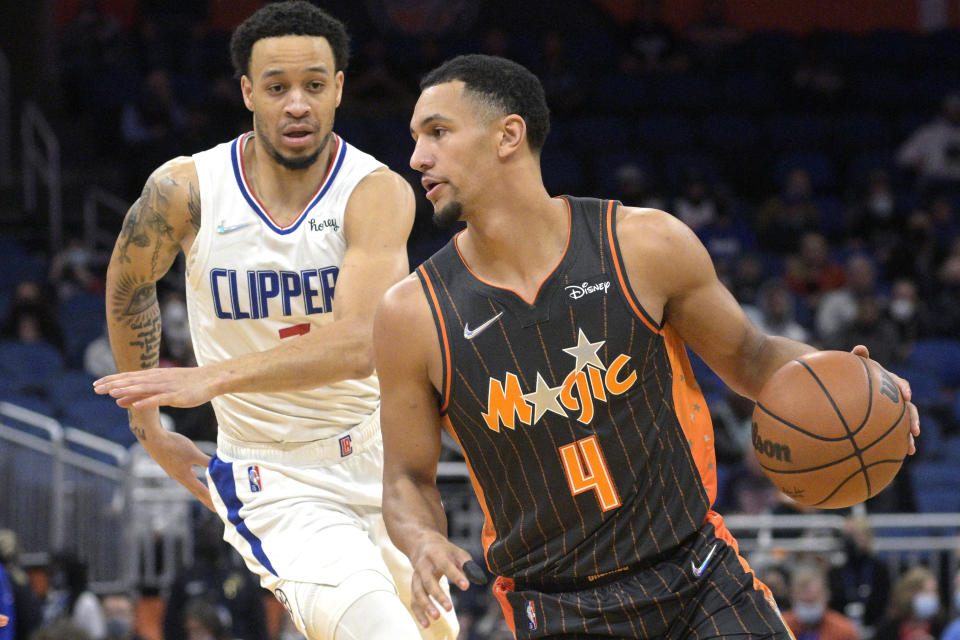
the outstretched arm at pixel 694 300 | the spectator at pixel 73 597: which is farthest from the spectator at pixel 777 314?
the outstretched arm at pixel 694 300

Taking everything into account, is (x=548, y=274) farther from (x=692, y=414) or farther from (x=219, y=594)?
(x=219, y=594)

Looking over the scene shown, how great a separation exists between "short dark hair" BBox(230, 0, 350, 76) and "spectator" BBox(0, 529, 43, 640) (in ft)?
14.5

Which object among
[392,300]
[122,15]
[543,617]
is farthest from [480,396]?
[122,15]

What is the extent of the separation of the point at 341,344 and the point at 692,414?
1094 millimetres

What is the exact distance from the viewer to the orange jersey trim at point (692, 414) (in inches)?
143

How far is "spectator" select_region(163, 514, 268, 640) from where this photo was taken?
8336 mm

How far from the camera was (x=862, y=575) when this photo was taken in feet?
29.7

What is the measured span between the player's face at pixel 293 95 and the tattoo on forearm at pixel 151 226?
1.32 feet

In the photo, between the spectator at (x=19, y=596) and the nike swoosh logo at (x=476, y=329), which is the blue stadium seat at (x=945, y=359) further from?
the nike swoosh logo at (x=476, y=329)

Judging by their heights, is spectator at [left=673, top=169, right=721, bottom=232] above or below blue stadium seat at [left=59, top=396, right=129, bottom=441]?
above

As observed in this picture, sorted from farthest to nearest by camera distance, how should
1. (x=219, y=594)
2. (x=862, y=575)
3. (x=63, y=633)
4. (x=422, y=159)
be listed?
1. (x=862, y=575)
2. (x=219, y=594)
3. (x=63, y=633)
4. (x=422, y=159)

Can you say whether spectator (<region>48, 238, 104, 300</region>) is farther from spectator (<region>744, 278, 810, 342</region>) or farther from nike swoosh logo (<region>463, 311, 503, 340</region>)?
nike swoosh logo (<region>463, 311, 503, 340</region>)

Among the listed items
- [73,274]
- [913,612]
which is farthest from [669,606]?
[73,274]

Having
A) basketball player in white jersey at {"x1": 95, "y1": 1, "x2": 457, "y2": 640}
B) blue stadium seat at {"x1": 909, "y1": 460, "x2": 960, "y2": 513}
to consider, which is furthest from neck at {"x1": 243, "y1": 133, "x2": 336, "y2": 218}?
blue stadium seat at {"x1": 909, "y1": 460, "x2": 960, "y2": 513}
